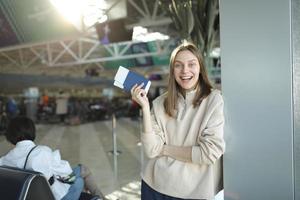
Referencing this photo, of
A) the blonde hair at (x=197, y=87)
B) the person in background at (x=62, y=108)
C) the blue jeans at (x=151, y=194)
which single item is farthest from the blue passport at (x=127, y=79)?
the person in background at (x=62, y=108)

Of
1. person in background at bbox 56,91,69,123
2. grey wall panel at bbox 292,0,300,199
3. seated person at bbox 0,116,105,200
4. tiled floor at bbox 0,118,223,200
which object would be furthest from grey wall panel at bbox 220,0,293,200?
person in background at bbox 56,91,69,123

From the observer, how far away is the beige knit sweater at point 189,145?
1.50 metres

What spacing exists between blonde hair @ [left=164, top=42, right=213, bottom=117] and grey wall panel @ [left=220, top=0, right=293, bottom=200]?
0.12 m

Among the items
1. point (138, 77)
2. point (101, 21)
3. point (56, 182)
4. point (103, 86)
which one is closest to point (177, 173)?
point (138, 77)

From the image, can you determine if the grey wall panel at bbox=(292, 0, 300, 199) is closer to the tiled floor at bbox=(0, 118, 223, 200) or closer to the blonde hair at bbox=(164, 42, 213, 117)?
the blonde hair at bbox=(164, 42, 213, 117)

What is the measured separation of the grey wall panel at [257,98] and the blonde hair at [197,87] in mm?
121

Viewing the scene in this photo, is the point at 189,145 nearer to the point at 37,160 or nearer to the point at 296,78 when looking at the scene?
the point at 296,78

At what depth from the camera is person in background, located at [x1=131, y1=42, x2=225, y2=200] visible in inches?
59.5

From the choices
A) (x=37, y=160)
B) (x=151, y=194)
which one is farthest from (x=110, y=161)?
(x=151, y=194)

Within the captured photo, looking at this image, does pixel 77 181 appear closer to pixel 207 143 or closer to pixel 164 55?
pixel 207 143

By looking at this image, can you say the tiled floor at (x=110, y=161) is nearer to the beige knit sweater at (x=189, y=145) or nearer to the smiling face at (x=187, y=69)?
the beige knit sweater at (x=189, y=145)

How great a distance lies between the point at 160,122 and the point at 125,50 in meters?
16.4

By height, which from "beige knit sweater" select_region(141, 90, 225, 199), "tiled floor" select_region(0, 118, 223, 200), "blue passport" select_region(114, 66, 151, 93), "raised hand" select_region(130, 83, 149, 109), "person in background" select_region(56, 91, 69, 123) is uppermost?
"blue passport" select_region(114, 66, 151, 93)

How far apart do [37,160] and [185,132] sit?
117 cm
